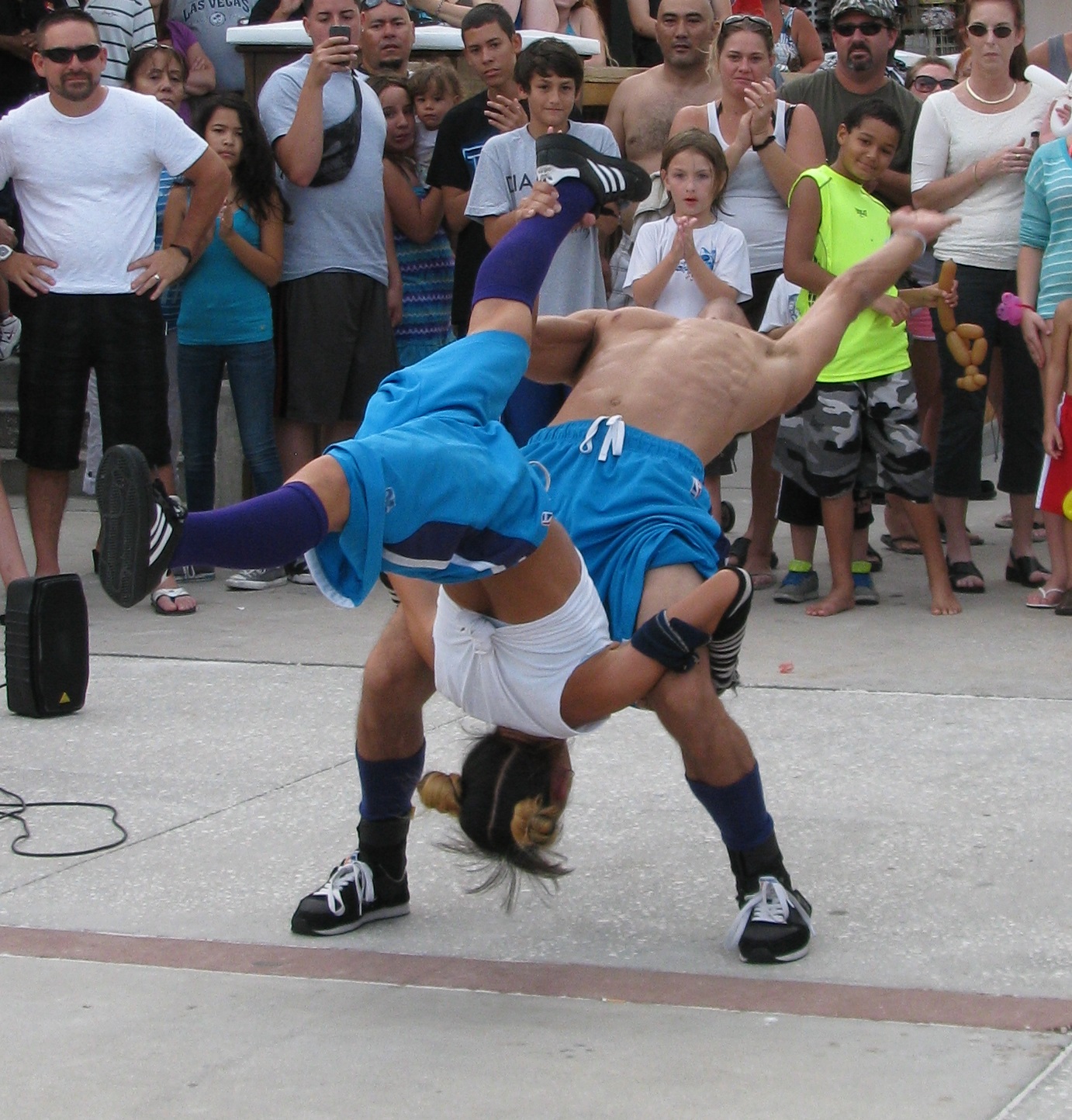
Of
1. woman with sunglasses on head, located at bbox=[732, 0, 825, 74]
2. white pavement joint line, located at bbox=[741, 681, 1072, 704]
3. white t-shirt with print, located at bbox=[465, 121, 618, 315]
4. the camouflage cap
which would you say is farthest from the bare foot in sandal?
woman with sunglasses on head, located at bbox=[732, 0, 825, 74]

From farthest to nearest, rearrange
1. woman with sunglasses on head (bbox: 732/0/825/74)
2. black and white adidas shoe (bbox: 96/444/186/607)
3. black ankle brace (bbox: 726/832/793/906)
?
1. woman with sunglasses on head (bbox: 732/0/825/74)
2. black ankle brace (bbox: 726/832/793/906)
3. black and white adidas shoe (bbox: 96/444/186/607)

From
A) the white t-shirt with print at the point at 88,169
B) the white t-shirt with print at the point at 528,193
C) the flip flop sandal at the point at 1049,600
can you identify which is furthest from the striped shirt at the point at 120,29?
the flip flop sandal at the point at 1049,600

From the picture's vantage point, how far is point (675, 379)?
4188 millimetres

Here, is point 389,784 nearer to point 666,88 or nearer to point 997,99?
point 997,99

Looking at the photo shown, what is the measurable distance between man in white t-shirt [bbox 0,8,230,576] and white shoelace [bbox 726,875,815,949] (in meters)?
3.89

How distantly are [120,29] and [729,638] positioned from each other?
577 centimetres

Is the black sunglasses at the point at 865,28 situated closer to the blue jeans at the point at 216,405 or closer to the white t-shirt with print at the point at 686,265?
the white t-shirt with print at the point at 686,265

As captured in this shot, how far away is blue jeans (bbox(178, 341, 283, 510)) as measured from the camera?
23.7 feet

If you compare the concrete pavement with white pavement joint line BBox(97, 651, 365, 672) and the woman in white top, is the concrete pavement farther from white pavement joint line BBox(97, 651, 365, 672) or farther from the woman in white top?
the woman in white top

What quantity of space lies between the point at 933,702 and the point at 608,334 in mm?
1725

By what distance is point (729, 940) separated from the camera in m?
3.65

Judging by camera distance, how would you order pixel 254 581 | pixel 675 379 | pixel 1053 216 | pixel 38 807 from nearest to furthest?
pixel 675 379 → pixel 38 807 → pixel 1053 216 → pixel 254 581

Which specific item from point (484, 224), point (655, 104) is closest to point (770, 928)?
point (484, 224)

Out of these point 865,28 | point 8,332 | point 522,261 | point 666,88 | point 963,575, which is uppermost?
point 865,28
